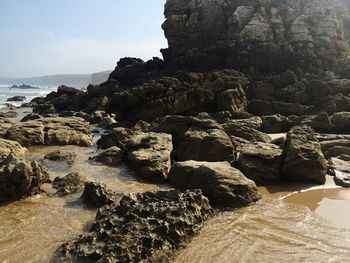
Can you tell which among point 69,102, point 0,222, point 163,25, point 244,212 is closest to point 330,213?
point 244,212

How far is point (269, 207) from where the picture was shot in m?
9.47

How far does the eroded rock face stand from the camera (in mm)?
6293

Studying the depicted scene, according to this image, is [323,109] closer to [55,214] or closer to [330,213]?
[330,213]

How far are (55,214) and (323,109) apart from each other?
79.5ft

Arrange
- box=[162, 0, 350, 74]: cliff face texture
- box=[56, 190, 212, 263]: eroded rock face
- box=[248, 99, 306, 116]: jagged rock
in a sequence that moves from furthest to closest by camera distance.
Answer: box=[162, 0, 350, 74]: cliff face texture, box=[248, 99, 306, 116]: jagged rock, box=[56, 190, 212, 263]: eroded rock face

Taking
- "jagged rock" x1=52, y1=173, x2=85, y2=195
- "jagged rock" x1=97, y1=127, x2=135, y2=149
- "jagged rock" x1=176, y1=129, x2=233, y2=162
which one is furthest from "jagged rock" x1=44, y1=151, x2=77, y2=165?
"jagged rock" x1=176, y1=129, x2=233, y2=162

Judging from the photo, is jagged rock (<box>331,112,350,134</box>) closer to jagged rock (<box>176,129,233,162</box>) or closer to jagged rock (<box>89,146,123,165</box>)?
jagged rock (<box>176,129,233,162</box>)

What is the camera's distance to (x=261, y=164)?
1227cm

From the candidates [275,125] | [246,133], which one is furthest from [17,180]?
[275,125]

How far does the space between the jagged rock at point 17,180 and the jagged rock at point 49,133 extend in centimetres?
729

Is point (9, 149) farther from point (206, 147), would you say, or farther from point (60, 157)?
point (206, 147)

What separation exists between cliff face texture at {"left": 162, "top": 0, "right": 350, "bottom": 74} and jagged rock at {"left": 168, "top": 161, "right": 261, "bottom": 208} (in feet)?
97.5

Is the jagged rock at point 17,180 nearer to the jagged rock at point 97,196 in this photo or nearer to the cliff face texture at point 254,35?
the jagged rock at point 97,196

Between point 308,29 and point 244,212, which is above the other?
point 308,29
